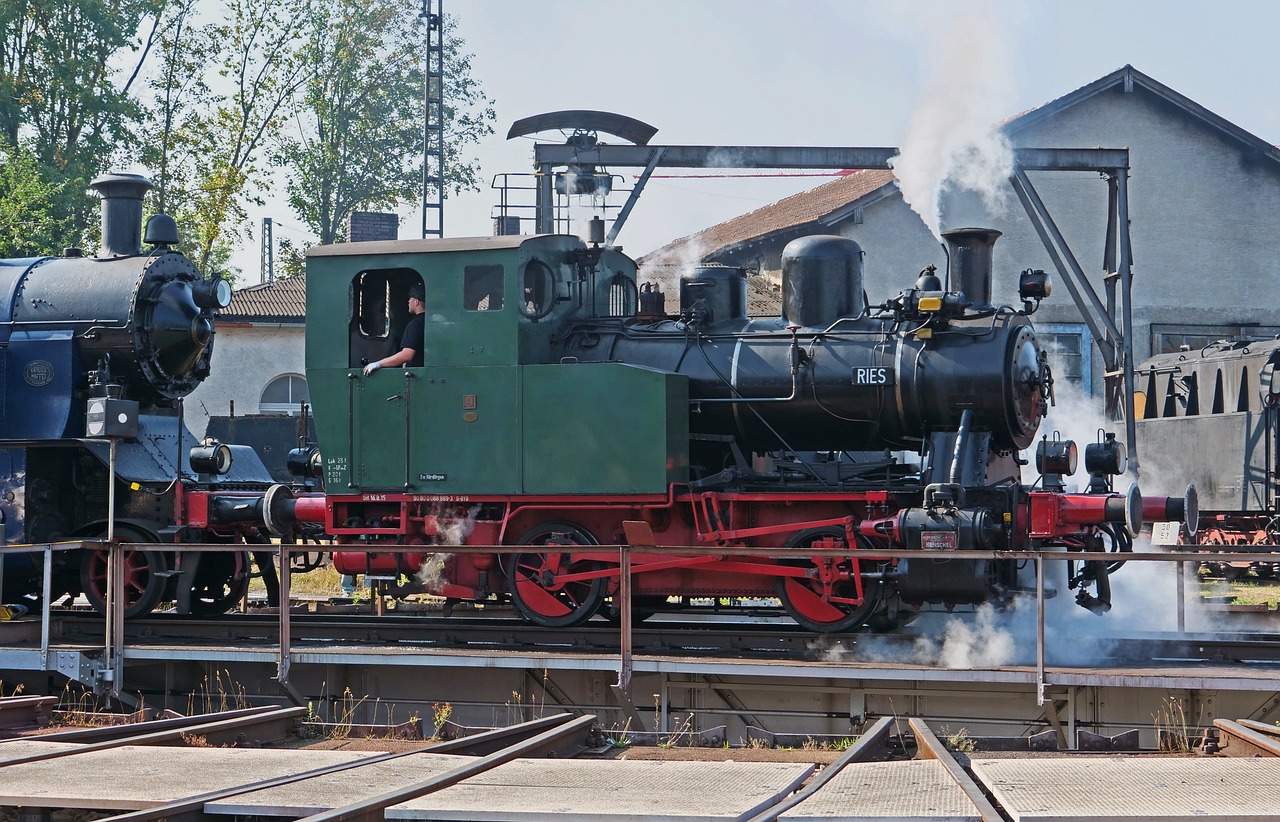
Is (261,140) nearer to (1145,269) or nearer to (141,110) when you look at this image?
(141,110)

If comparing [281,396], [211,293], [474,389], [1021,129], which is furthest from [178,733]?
[1021,129]

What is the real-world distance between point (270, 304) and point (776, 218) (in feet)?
38.6

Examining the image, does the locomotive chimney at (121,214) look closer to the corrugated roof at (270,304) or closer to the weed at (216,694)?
the weed at (216,694)

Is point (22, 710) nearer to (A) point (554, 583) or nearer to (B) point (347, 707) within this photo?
(B) point (347, 707)

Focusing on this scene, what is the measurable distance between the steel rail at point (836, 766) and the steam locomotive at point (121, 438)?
628 centimetres

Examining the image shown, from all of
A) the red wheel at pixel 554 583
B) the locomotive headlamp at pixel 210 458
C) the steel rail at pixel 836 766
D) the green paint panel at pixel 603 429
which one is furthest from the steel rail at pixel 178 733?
the locomotive headlamp at pixel 210 458

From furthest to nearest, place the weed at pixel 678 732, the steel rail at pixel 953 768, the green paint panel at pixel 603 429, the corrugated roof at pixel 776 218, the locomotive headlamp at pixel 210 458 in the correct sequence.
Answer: the corrugated roof at pixel 776 218, the locomotive headlamp at pixel 210 458, the green paint panel at pixel 603 429, the weed at pixel 678 732, the steel rail at pixel 953 768

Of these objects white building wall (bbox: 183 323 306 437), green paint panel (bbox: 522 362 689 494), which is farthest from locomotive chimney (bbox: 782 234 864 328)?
white building wall (bbox: 183 323 306 437)

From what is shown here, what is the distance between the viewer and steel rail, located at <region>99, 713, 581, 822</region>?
538cm

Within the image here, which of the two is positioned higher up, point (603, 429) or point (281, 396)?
point (281, 396)

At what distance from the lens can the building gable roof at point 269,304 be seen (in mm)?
28203

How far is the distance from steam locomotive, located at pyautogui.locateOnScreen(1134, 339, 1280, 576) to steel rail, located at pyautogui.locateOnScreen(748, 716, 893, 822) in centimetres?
957

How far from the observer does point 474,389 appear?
1059 centimetres

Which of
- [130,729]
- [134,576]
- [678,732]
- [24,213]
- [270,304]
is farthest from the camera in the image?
[270,304]
